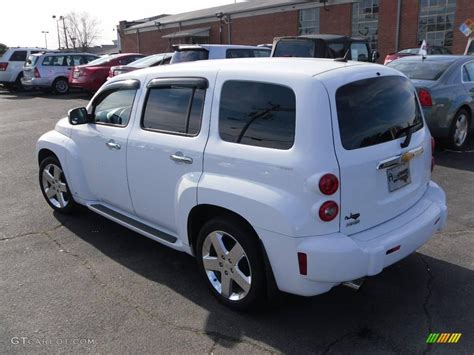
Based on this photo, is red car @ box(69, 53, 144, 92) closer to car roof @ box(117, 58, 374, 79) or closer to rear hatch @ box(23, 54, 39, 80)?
rear hatch @ box(23, 54, 39, 80)

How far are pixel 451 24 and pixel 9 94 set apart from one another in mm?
24753

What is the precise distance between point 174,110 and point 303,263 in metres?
1.64

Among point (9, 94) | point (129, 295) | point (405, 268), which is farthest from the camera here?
point (9, 94)

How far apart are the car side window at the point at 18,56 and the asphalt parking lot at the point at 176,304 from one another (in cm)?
1961

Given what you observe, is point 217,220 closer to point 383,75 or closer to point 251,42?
point 383,75

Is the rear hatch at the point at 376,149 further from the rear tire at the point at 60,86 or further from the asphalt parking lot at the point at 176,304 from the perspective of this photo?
the rear tire at the point at 60,86

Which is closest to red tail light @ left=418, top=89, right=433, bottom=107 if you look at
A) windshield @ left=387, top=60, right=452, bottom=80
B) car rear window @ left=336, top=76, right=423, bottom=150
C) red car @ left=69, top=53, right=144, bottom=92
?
windshield @ left=387, top=60, right=452, bottom=80

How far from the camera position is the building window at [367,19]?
31922 millimetres

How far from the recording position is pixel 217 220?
3.29m

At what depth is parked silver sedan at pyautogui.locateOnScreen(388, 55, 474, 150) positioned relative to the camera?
24.6ft

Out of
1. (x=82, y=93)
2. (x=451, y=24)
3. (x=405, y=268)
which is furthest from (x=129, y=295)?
(x=451, y=24)

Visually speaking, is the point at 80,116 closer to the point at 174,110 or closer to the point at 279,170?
the point at 174,110

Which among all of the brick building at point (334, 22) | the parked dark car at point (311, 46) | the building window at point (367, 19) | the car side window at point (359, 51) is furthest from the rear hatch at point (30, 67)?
the building window at point (367, 19)

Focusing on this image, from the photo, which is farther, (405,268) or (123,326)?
(405,268)
